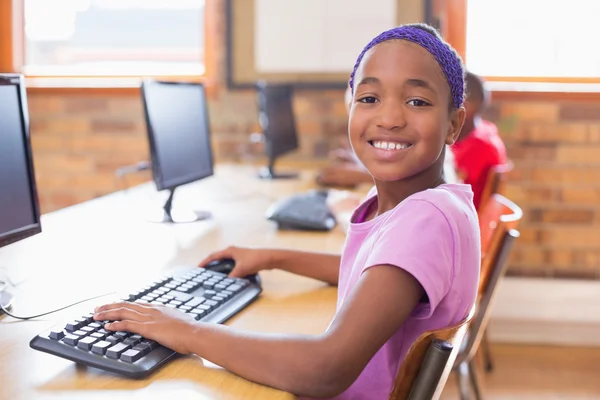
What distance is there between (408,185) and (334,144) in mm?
2617

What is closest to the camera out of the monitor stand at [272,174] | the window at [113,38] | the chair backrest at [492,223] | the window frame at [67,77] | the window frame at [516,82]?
the chair backrest at [492,223]

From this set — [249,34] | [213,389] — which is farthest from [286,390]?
[249,34]

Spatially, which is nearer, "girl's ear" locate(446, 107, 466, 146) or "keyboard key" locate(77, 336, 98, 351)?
"keyboard key" locate(77, 336, 98, 351)

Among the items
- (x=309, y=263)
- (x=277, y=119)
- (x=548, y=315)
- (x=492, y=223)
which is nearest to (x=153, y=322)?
(x=309, y=263)

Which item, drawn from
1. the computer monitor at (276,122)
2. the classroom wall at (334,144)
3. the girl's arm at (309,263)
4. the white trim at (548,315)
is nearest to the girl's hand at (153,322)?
the girl's arm at (309,263)

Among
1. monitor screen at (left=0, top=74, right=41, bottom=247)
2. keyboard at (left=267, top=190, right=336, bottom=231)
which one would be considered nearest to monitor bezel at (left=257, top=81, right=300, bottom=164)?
keyboard at (left=267, top=190, right=336, bottom=231)

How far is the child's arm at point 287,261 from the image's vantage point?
1.48 meters

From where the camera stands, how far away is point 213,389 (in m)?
0.94

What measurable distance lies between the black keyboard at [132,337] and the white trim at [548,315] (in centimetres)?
238

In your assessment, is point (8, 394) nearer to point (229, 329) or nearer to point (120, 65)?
point (229, 329)

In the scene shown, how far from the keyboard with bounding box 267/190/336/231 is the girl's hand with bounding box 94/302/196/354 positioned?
3.31ft

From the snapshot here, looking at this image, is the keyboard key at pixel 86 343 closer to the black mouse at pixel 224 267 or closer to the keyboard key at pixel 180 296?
the keyboard key at pixel 180 296

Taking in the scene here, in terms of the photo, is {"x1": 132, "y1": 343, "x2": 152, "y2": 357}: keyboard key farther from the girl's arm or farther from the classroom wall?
the classroom wall

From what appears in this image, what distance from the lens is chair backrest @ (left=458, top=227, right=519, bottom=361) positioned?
1765 mm
